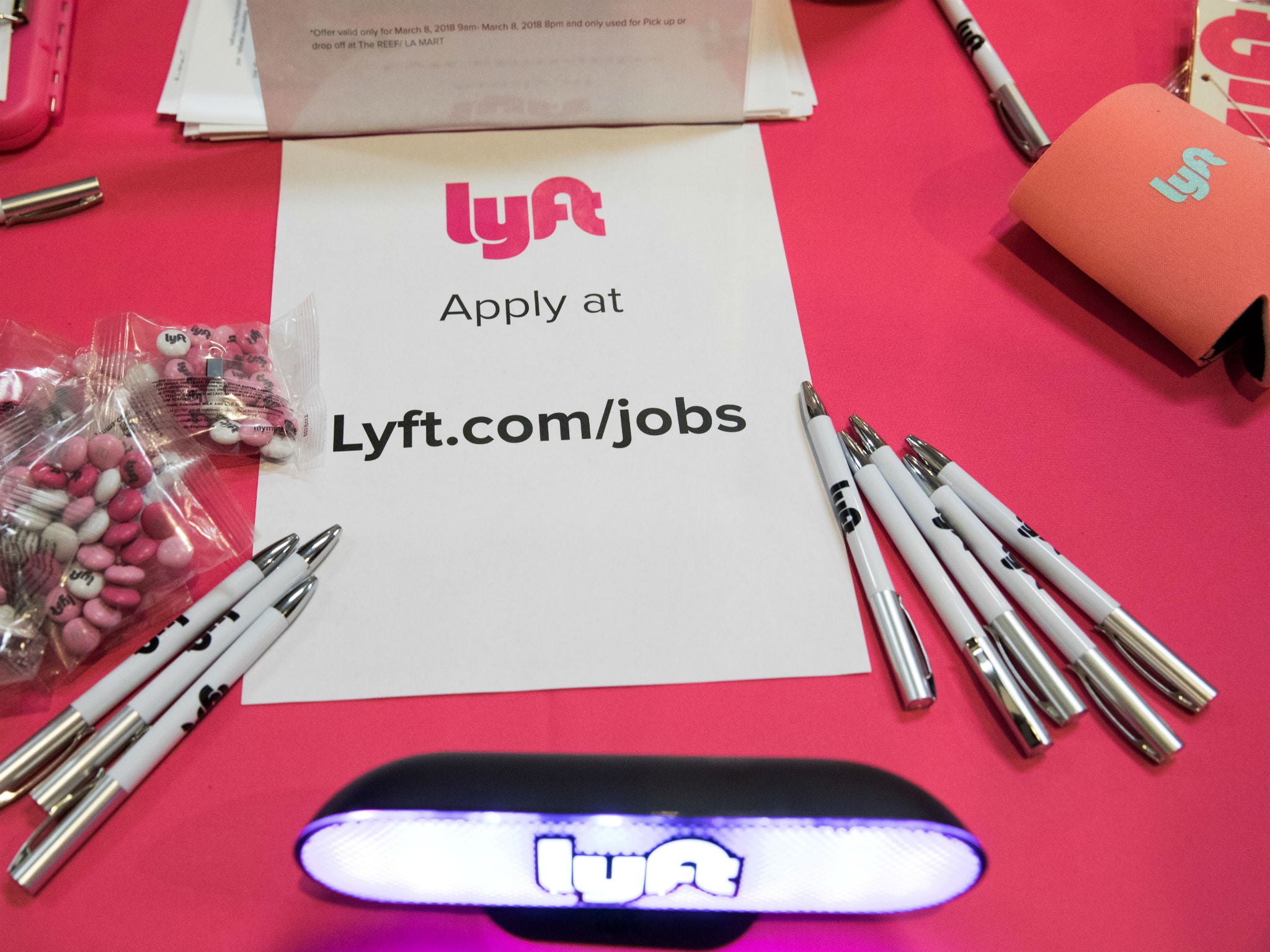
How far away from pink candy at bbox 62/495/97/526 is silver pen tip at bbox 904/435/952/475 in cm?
44

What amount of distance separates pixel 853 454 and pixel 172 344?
41 cm

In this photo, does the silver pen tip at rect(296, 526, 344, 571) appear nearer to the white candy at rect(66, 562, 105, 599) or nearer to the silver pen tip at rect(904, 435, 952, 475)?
the white candy at rect(66, 562, 105, 599)

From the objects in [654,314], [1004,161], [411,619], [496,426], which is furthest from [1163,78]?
[411,619]

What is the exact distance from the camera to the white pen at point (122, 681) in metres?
0.39

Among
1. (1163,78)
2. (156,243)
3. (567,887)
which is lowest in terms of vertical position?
(567,887)

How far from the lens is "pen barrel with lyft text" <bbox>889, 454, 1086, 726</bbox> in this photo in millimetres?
425

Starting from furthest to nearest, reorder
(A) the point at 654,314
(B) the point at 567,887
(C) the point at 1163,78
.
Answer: (C) the point at 1163,78 → (A) the point at 654,314 → (B) the point at 567,887

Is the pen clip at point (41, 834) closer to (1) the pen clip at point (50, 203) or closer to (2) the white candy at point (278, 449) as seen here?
(2) the white candy at point (278, 449)

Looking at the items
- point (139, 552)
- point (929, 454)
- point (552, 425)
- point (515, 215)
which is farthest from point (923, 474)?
point (139, 552)

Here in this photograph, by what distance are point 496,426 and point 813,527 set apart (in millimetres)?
195

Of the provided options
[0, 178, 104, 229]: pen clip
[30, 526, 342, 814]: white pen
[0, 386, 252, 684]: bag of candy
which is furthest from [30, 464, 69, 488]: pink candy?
[0, 178, 104, 229]: pen clip

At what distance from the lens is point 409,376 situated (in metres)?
0.53

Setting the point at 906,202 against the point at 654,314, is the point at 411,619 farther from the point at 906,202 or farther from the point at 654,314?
the point at 906,202

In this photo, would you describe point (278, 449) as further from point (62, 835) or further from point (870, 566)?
point (870, 566)
